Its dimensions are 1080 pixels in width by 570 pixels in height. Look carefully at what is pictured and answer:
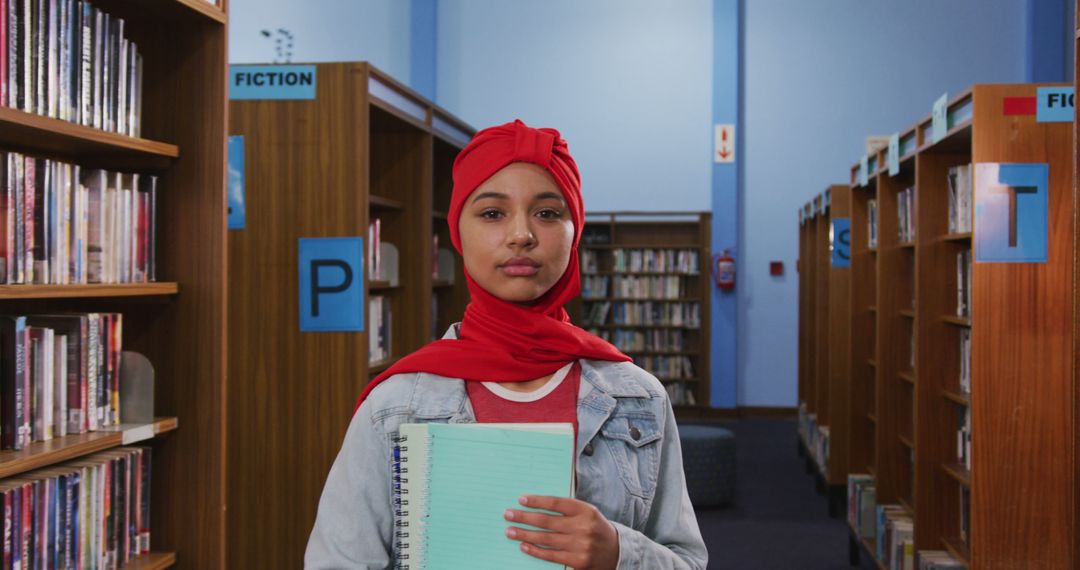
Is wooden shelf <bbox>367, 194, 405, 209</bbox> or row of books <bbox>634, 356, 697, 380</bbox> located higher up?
wooden shelf <bbox>367, 194, 405, 209</bbox>

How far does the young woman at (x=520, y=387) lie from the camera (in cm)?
117

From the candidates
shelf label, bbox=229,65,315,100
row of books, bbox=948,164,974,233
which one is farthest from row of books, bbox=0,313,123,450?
row of books, bbox=948,164,974,233

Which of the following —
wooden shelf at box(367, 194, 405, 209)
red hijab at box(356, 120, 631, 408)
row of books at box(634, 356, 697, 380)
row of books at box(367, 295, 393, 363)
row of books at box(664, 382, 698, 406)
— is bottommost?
row of books at box(664, 382, 698, 406)

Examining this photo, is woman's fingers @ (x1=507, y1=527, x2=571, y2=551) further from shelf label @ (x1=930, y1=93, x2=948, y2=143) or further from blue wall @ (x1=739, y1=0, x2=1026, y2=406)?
blue wall @ (x1=739, y1=0, x2=1026, y2=406)

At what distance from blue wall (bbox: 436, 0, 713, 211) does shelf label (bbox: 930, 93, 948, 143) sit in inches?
246

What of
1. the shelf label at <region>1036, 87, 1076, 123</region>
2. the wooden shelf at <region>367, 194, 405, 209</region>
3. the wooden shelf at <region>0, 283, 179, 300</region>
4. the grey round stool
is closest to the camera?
the wooden shelf at <region>0, 283, 179, 300</region>

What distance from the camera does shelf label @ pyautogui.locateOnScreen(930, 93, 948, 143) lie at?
317cm

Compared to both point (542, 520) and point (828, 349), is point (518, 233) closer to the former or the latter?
point (542, 520)

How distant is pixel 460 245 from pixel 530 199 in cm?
14

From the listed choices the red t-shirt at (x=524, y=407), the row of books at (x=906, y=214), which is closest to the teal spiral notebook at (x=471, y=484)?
the red t-shirt at (x=524, y=407)

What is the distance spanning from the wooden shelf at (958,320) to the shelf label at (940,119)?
2.26 ft

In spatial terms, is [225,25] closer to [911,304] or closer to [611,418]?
[611,418]

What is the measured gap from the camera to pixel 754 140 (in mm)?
9539

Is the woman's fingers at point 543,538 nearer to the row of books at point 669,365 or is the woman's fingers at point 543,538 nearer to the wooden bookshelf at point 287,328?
the wooden bookshelf at point 287,328
